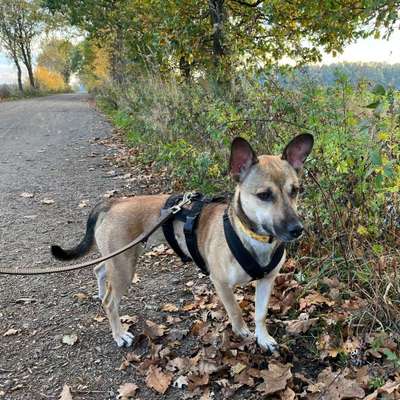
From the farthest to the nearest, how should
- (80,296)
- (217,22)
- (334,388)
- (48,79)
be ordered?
(48,79) → (217,22) → (80,296) → (334,388)

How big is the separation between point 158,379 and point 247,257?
1.19 m

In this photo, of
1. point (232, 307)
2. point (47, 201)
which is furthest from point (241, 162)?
point (47, 201)

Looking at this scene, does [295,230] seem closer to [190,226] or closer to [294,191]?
[294,191]

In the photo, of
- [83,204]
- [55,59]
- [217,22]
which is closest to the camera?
[83,204]

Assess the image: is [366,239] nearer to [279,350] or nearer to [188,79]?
[279,350]

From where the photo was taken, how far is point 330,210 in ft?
13.6

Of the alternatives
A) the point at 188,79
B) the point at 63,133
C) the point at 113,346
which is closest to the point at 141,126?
the point at 188,79

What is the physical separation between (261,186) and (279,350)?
1380 millimetres

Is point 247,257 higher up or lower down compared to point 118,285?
higher up

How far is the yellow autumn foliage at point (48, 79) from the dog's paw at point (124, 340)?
63563mm

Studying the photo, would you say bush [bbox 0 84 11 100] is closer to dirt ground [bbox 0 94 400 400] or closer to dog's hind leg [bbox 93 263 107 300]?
dirt ground [bbox 0 94 400 400]

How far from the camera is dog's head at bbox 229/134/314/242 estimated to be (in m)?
3.06

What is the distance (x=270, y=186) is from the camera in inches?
125

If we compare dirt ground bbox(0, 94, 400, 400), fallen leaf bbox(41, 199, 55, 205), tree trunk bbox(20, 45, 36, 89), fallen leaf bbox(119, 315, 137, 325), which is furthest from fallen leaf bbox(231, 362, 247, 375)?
tree trunk bbox(20, 45, 36, 89)
